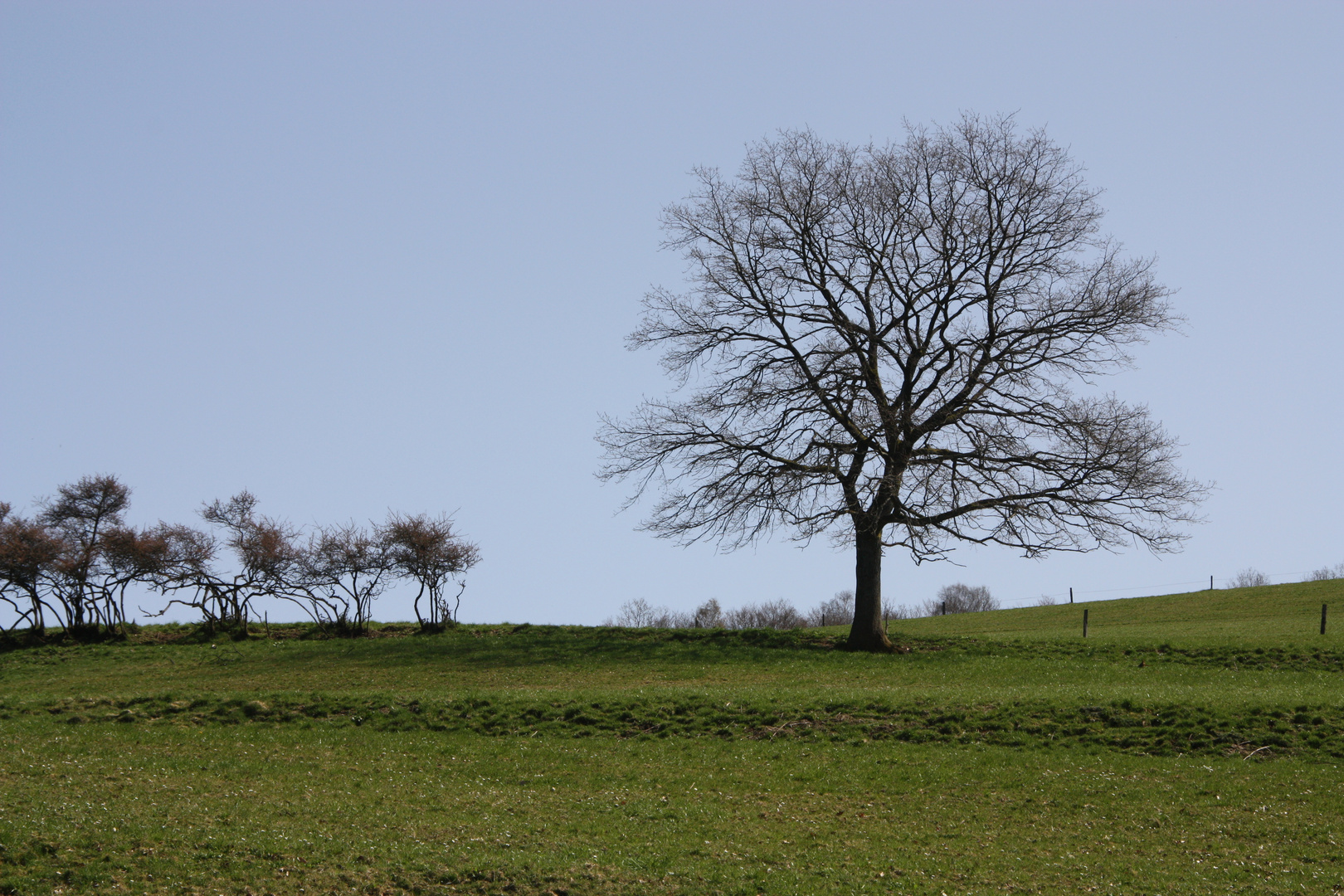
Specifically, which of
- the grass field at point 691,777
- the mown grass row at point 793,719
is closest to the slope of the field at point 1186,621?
the grass field at point 691,777

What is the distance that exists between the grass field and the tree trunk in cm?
296

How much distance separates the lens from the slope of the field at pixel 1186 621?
31547mm

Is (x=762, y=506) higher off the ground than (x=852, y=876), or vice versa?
(x=762, y=506)

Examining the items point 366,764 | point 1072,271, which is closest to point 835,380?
point 1072,271

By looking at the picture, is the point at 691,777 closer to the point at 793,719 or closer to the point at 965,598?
the point at 793,719

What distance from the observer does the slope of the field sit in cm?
3155

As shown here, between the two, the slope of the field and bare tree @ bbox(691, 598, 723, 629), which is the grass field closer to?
the slope of the field

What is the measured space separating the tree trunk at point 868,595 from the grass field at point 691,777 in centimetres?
296

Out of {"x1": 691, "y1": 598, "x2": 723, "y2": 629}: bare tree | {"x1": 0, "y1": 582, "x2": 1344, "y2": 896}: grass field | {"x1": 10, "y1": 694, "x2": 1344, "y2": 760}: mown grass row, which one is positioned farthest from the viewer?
{"x1": 691, "y1": 598, "x2": 723, "y2": 629}: bare tree

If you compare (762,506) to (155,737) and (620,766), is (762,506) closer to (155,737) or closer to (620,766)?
(620,766)


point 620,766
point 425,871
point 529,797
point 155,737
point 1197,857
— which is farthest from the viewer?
point 155,737

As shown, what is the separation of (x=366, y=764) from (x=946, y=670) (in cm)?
1576

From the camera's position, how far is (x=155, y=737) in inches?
751

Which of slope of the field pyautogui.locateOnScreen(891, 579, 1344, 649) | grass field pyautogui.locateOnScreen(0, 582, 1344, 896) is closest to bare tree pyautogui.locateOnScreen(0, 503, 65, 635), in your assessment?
grass field pyautogui.locateOnScreen(0, 582, 1344, 896)
